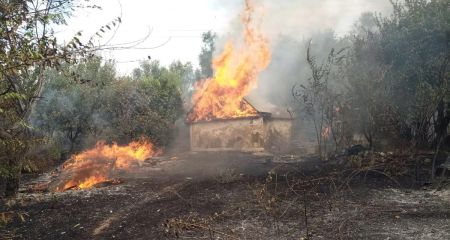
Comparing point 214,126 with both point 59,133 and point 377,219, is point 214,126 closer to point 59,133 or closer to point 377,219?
point 59,133

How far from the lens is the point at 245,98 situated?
85.6 feet

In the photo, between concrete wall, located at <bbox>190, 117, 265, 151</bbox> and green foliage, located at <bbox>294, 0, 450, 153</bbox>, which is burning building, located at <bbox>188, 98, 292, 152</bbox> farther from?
green foliage, located at <bbox>294, 0, 450, 153</bbox>

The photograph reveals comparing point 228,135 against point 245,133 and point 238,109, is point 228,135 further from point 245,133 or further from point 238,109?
point 238,109

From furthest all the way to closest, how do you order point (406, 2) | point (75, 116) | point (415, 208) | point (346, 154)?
point (75, 116), point (406, 2), point (346, 154), point (415, 208)

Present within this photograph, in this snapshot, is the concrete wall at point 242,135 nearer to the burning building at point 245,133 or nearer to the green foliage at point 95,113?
the burning building at point 245,133

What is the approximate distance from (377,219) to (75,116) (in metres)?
20.5

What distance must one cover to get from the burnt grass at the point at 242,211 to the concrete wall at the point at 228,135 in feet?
37.6

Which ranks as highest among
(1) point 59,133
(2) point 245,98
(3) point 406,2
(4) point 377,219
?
(3) point 406,2

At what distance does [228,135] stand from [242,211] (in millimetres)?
16258

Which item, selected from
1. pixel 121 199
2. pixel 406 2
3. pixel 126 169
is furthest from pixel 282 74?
pixel 121 199

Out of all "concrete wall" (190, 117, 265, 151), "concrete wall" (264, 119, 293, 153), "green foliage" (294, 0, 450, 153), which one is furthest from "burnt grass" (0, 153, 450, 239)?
"concrete wall" (264, 119, 293, 153)

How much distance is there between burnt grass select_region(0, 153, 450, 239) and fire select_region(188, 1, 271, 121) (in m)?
13.4

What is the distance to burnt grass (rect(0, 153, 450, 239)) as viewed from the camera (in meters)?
7.18

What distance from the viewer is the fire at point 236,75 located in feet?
83.1
